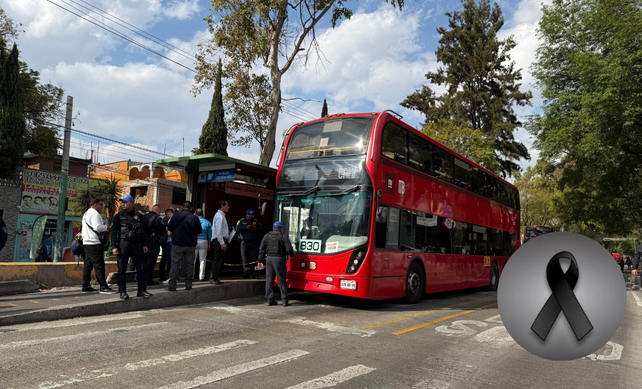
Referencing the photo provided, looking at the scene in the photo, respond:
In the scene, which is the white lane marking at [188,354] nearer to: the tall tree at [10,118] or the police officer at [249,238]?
the police officer at [249,238]

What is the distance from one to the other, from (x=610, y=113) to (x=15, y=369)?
82.0 ft

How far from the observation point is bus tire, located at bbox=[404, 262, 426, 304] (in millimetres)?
11398

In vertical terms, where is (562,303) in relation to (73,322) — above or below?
above

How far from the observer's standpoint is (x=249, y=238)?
12.7 meters

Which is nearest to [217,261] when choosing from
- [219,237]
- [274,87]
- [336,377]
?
[219,237]

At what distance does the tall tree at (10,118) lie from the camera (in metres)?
27.2

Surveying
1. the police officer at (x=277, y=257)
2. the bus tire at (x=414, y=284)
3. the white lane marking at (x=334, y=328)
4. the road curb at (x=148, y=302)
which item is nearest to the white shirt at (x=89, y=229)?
the road curb at (x=148, y=302)

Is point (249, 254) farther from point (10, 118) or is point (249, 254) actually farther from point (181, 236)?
point (10, 118)

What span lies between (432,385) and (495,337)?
324cm

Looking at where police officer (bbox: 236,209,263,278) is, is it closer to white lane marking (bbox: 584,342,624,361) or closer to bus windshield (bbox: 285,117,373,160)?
bus windshield (bbox: 285,117,373,160)

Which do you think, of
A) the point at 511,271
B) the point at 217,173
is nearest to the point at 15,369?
the point at 511,271

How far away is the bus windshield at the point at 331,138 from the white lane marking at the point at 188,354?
5.30 m

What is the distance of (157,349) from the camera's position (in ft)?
19.2

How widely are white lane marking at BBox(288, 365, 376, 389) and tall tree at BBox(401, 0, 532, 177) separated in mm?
36044
